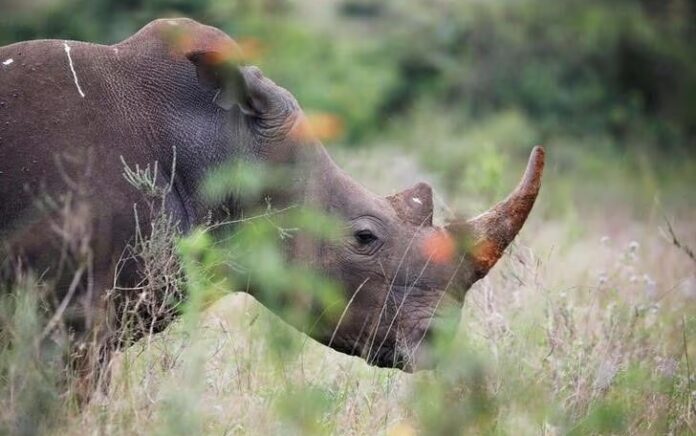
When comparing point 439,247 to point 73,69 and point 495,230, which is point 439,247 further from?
point 73,69

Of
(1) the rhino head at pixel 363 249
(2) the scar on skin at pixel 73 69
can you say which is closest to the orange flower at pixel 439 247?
(1) the rhino head at pixel 363 249

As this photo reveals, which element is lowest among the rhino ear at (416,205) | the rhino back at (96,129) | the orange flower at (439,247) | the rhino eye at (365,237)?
the rhino back at (96,129)

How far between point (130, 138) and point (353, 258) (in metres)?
1.34

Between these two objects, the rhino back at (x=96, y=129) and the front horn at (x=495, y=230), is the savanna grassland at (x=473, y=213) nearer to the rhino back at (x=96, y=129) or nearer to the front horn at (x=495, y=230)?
the rhino back at (x=96, y=129)

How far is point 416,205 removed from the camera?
6.51 m

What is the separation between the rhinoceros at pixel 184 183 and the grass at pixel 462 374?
1.19 feet

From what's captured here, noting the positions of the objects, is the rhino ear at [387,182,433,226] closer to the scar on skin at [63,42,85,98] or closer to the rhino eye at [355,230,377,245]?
the rhino eye at [355,230,377,245]

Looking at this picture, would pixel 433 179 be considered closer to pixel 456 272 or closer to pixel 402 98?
pixel 456 272

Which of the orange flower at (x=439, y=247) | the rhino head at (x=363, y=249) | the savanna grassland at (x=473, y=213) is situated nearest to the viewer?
the savanna grassland at (x=473, y=213)

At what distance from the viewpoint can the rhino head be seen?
6246mm

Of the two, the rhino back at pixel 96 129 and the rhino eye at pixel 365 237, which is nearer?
the rhino back at pixel 96 129

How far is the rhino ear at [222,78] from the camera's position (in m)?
6.02

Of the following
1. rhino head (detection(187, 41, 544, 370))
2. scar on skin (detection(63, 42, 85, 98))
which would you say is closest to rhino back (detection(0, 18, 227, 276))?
scar on skin (detection(63, 42, 85, 98))

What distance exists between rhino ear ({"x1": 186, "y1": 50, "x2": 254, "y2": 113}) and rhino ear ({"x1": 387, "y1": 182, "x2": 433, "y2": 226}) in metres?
0.96
